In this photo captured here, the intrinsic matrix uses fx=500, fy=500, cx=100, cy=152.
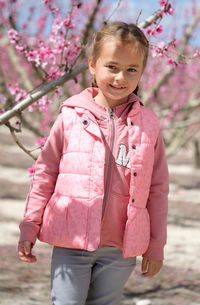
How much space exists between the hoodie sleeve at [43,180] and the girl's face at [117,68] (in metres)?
0.26

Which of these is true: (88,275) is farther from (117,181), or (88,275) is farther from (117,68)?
(117,68)

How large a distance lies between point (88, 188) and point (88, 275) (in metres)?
0.37

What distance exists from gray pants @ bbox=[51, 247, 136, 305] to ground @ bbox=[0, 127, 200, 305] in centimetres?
158

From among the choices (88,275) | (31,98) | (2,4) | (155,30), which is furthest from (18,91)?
(2,4)

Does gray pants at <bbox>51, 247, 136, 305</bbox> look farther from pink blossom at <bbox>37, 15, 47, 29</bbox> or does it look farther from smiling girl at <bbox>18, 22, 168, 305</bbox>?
pink blossom at <bbox>37, 15, 47, 29</bbox>

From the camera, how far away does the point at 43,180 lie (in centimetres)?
215

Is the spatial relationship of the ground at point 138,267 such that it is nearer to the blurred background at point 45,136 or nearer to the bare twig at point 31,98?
the blurred background at point 45,136

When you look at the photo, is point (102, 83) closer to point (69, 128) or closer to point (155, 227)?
point (69, 128)

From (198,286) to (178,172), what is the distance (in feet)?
27.8

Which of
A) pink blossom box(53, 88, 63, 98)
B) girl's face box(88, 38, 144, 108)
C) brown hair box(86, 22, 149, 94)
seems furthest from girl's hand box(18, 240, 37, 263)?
pink blossom box(53, 88, 63, 98)

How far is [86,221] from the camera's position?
204 cm

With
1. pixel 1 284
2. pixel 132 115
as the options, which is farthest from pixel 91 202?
pixel 1 284

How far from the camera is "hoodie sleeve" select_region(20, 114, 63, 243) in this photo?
2.14 m

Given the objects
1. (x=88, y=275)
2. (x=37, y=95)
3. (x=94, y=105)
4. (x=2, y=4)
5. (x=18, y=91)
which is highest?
(x=2, y=4)
